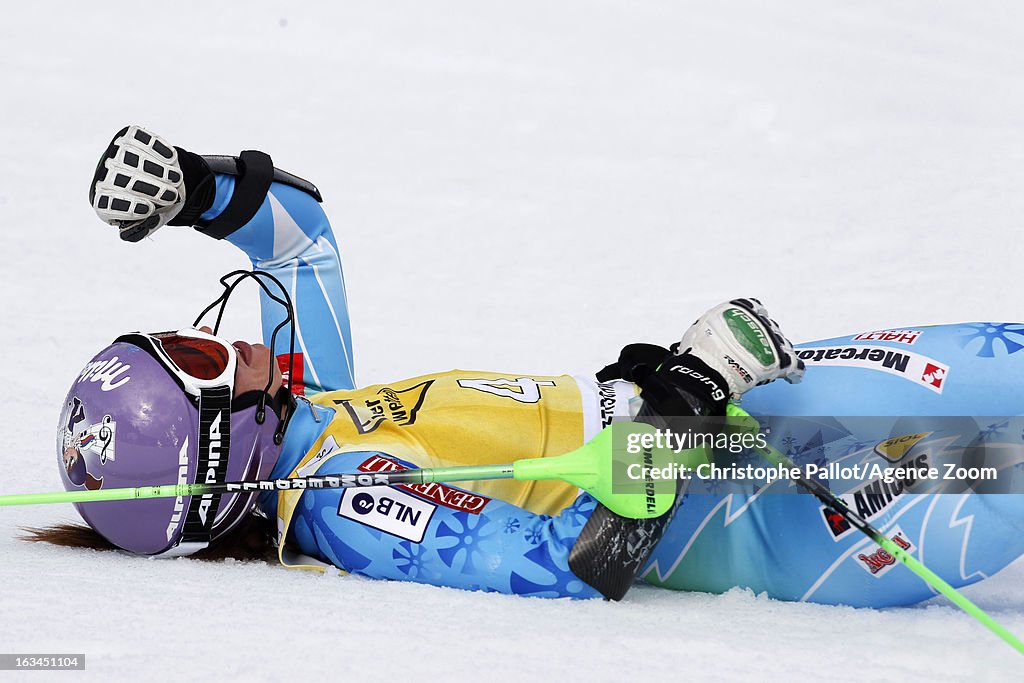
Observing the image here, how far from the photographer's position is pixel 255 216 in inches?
66.2

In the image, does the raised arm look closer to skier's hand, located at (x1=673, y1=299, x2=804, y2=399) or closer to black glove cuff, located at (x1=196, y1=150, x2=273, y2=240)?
black glove cuff, located at (x1=196, y1=150, x2=273, y2=240)

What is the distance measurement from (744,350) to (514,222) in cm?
Answer: 179

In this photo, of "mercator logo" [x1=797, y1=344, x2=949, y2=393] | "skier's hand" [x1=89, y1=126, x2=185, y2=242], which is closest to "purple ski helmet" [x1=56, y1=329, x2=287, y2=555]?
"skier's hand" [x1=89, y1=126, x2=185, y2=242]

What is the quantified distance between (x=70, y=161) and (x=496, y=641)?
272cm

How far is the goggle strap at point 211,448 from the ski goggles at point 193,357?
13 millimetres

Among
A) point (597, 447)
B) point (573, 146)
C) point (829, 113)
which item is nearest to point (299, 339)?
point (597, 447)

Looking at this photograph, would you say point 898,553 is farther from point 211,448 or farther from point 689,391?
point 211,448

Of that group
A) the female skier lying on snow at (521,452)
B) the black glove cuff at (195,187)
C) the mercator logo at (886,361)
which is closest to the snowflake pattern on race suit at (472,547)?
the female skier lying on snow at (521,452)

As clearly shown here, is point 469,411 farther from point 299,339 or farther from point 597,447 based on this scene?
point 299,339

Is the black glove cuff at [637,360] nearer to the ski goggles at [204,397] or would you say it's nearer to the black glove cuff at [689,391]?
the black glove cuff at [689,391]

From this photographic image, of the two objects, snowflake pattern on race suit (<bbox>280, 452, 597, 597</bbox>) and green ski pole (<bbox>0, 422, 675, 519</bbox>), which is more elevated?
green ski pole (<bbox>0, 422, 675, 519</bbox>)

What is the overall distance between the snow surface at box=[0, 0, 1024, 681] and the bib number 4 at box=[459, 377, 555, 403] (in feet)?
0.89

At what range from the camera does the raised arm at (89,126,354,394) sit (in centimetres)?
152

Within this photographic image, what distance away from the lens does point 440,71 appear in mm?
4176
